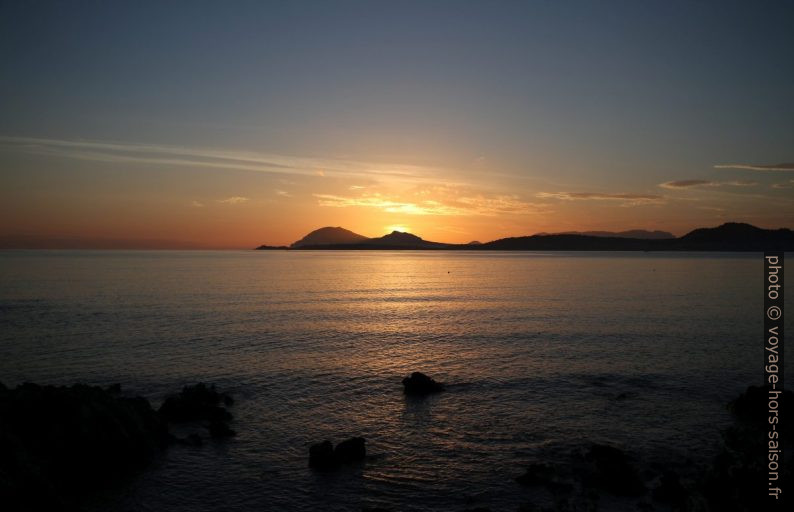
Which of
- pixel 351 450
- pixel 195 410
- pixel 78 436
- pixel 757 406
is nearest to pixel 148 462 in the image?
pixel 78 436

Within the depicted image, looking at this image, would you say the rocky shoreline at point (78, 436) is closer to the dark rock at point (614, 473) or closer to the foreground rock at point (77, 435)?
the foreground rock at point (77, 435)

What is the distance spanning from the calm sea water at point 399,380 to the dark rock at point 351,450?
2.05ft

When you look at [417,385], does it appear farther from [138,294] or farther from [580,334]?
[138,294]

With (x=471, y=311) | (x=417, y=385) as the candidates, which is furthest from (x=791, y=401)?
(x=471, y=311)

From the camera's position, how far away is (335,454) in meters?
22.4

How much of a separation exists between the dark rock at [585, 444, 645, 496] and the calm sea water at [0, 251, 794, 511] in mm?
1941

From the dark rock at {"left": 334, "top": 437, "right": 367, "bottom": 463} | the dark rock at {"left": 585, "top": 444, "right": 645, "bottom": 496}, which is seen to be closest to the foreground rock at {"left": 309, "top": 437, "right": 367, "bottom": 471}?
the dark rock at {"left": 334, "top": 437, "right": 367, "bottom": 463}

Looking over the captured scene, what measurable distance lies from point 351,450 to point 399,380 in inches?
565

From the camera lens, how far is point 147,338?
5134cm

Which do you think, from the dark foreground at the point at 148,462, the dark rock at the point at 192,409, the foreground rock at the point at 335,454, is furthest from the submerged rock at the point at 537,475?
the dark rock at the point at 192,409

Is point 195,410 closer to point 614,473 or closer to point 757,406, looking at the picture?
point 614,473

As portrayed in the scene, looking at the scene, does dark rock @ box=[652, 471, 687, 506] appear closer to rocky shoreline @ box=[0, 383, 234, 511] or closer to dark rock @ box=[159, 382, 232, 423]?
rocky shoreline @ box=[0, 383, 234, 511]

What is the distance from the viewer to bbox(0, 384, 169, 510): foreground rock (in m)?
20.5

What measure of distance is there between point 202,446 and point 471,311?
187 ft
